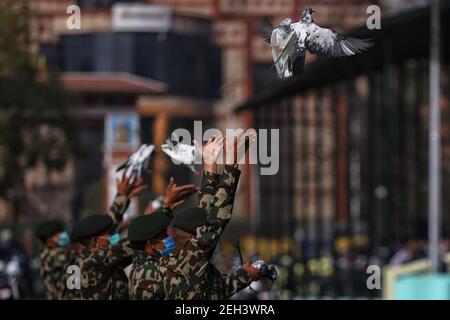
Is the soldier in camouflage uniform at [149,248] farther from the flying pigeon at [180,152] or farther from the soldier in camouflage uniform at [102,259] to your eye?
the soldier in camouflage uniform at [102,259]

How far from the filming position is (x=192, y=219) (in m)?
9.34

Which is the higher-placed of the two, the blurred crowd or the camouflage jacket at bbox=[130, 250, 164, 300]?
the camouflage jacket at bbox=[130, 250, 164, 300]

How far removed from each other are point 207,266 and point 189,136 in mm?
1535

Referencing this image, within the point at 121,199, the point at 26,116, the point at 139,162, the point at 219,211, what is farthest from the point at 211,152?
the point at 26,116

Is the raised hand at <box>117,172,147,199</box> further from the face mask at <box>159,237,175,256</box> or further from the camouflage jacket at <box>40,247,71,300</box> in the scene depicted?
the face mask at <box>159,237,175,256</box>

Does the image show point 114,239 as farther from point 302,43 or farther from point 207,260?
point 302,43

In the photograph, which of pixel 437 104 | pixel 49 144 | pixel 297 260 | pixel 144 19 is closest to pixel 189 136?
pixel 437 104

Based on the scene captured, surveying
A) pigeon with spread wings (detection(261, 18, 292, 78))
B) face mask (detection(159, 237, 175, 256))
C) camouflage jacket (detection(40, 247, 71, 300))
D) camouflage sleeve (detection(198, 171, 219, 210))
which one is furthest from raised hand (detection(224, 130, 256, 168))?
camouflage jacket (detection(40, 247, 71, 300))

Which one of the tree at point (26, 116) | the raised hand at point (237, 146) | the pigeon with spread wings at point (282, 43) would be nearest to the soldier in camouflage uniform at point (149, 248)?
the raised hand at point (237, 146)

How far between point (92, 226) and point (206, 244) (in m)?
2.02

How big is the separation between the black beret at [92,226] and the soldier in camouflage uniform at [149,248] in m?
0.67

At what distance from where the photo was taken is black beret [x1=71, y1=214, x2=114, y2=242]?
11062 mm

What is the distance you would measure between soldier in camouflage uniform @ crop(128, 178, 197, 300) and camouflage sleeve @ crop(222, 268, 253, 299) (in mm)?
508

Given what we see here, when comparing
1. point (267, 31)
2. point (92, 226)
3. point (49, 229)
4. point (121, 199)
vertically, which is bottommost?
point (49, 229)
